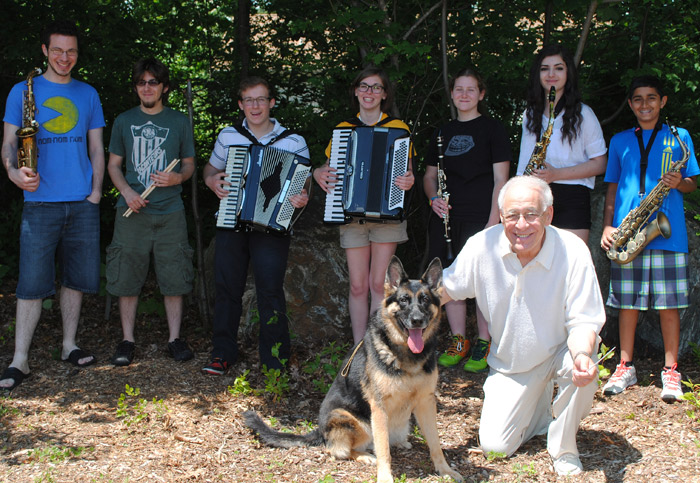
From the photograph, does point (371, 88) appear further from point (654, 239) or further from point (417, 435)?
point (417, 435)

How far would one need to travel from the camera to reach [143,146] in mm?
5863

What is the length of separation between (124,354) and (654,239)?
4.65 meters

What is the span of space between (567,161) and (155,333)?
4.48 meters

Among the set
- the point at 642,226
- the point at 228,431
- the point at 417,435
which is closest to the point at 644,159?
the point at 642,226

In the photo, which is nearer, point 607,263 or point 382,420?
point 382,420

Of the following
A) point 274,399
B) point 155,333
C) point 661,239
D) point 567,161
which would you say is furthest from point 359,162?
point 155,333

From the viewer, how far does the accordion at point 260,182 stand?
5.49 meters

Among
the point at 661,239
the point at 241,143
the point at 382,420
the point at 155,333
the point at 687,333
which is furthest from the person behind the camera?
the point at 155,333

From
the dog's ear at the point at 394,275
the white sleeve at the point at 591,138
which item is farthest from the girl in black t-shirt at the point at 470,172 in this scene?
A: the dog's ear at the point at 394,275

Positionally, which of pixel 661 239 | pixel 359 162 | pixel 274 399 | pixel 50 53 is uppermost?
pixel 50 53

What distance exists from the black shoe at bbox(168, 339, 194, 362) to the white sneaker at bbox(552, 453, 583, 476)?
3408mm

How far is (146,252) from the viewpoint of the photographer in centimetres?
595

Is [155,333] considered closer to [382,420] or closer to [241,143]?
[241,143]

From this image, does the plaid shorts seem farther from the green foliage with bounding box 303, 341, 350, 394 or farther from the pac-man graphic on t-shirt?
the pac-man graphic on t-shirt
